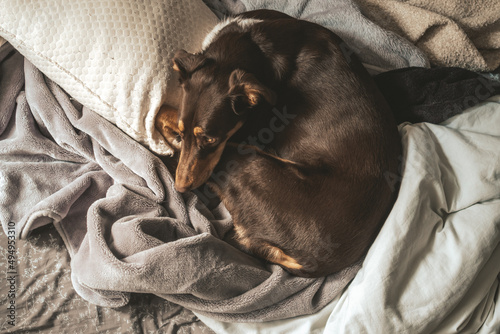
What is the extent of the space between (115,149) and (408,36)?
1301 millimetres

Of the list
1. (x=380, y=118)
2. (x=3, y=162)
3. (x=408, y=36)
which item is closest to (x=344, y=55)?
(x=380, y=118)

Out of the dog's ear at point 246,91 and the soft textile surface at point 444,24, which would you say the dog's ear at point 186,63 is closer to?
the dog's ear at point 246,91

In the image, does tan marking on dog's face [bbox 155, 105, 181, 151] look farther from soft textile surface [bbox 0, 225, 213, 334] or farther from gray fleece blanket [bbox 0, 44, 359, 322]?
soft textile surface [bbox 0, 225, 213, 334]

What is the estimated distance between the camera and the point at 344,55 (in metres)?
1.53

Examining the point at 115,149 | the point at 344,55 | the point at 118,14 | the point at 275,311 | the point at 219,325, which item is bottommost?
the point at 219,325

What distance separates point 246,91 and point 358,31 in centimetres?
67

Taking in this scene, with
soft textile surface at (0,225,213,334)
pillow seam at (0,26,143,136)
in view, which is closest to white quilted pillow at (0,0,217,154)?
pillow seam at (0,26,143,136)

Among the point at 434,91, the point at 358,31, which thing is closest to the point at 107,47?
the point at 358,31

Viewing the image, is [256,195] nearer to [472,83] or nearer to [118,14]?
[118,14]

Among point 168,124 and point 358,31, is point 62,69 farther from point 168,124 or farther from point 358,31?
point 358,31

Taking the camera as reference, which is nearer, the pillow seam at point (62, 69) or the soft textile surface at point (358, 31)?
the pillow seam at point (62, 69)

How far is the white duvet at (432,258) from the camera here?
1350 mm

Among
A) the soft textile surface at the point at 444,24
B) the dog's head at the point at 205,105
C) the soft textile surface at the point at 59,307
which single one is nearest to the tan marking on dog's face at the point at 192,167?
the dog's head at the point at 205,105

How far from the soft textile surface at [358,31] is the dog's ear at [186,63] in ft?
1.79
